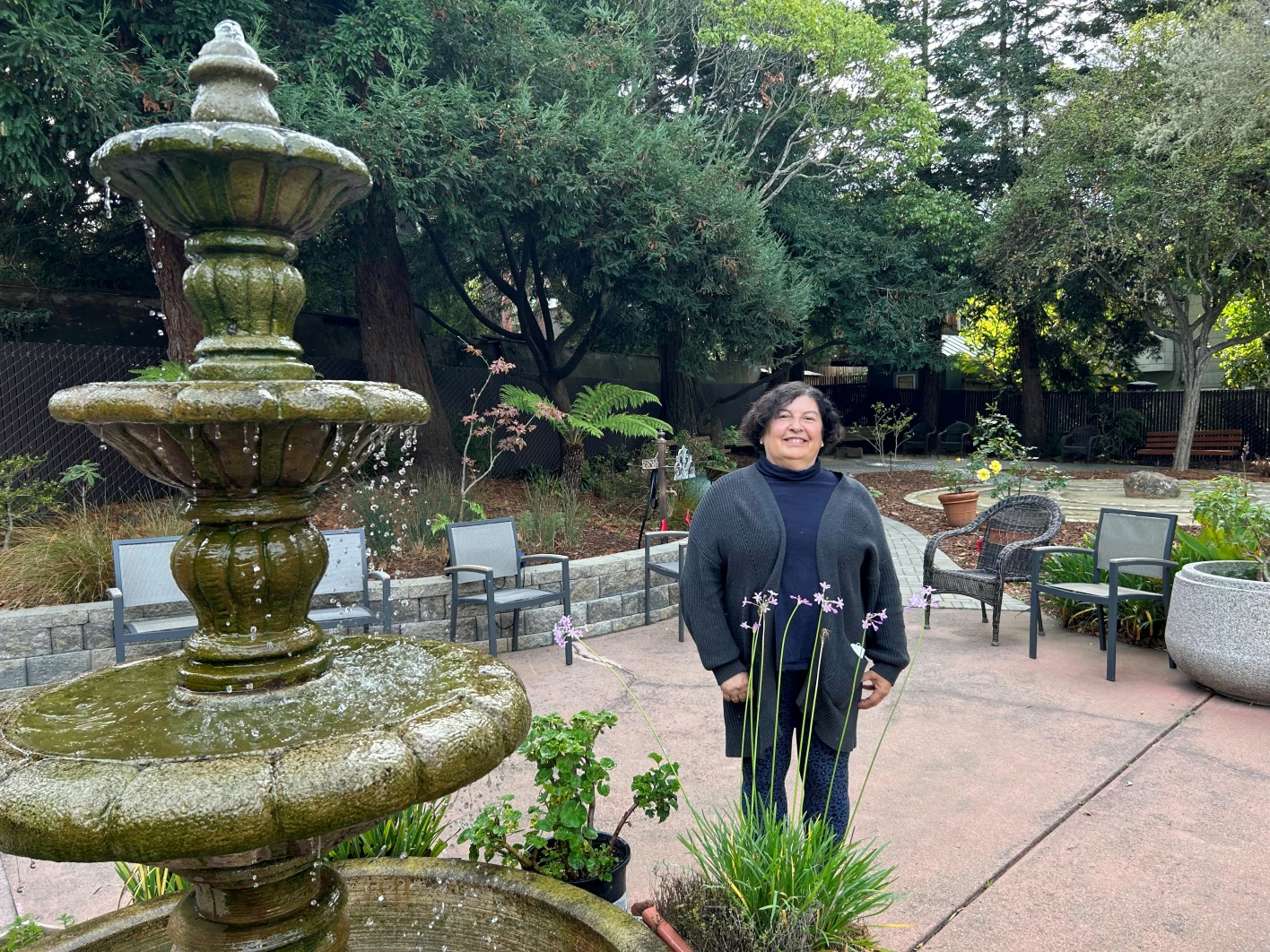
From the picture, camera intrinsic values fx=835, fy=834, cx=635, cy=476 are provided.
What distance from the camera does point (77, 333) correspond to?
428 inches

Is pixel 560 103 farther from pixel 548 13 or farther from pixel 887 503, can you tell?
pixel 887 503

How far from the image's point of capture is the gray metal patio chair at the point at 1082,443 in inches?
886

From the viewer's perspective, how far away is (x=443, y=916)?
8.27 feet

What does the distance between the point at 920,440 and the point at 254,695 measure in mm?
24911

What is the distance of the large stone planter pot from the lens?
487 centimetres

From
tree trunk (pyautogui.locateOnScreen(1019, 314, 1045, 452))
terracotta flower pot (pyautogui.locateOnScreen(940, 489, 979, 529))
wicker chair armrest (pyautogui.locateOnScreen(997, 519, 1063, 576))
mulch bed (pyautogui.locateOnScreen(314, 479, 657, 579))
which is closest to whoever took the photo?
wicker chair armrest (pyautogui.locateOnScreen(997, 519, 1063, 576))

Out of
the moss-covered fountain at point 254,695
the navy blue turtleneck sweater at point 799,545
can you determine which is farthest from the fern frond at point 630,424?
the moss-covered fountain at point 254,695

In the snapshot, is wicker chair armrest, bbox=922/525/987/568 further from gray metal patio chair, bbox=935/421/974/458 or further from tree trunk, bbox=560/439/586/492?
gray metal patio chair, bbox=935/421/974/458

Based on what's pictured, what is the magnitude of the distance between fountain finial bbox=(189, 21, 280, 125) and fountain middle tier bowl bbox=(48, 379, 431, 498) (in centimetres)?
79

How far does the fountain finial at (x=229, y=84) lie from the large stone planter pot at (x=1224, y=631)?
557 cm

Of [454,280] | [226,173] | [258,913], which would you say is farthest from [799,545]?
[454,280]

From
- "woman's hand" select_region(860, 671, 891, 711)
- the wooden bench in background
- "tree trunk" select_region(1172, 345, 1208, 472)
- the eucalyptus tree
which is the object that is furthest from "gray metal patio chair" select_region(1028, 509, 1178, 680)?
the wooden bench in background

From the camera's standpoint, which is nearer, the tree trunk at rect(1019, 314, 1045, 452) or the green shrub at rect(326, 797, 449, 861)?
the green shrub at rect(326, 797, 449, 861)

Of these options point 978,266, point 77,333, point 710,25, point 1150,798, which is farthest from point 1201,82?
point 77,333
